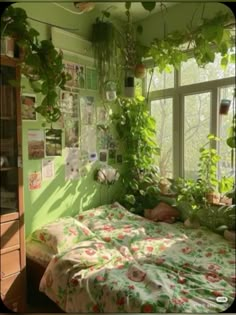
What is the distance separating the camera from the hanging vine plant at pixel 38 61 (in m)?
0.82

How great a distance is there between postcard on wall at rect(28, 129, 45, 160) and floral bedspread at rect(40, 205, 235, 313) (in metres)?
0.31

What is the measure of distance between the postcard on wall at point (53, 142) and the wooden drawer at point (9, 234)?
0.84 ft

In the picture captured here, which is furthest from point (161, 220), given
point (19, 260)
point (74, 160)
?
point (19, 260)

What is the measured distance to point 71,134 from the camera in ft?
2.94

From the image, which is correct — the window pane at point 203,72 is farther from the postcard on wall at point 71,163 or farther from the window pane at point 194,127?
the postcard on wall at point 71,163

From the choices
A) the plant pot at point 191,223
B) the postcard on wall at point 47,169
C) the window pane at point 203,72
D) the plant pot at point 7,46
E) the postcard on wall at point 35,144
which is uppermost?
the plant pot at point 7,46

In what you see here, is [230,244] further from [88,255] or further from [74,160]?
[74,160]

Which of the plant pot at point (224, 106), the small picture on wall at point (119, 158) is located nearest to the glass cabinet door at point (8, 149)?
the small picture on wall at point (119, 158)

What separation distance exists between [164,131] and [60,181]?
0.40 metres

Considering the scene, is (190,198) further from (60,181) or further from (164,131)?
(60,181)

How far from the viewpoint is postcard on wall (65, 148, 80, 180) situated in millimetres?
895

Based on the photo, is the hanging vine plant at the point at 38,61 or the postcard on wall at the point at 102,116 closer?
the hanging vine plant at the point at 38,61

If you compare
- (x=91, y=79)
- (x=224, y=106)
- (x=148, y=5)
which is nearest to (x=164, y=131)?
(x=224, y=106)

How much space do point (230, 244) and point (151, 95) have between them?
0.56m
